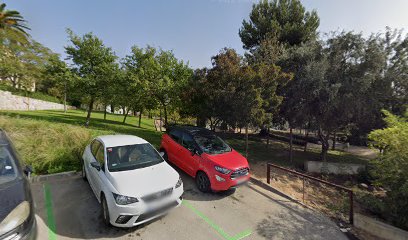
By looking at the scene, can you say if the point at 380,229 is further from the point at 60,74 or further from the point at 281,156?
the point at 60,74

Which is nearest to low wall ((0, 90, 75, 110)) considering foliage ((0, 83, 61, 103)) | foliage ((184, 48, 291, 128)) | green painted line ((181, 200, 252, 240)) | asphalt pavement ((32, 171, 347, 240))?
foliage ((0, 83, 61, 103))

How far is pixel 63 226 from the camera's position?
146 inches

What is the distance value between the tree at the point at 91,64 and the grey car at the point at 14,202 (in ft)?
29.5

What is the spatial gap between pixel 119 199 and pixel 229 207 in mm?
2822

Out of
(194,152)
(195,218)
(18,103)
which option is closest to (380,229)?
(195,218)

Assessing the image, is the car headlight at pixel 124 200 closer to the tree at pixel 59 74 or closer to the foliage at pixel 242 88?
the foliage at pixel 242 88

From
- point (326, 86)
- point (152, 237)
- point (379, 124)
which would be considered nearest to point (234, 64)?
point (326, 86)

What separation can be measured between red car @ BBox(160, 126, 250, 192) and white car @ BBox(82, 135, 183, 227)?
1280 mm

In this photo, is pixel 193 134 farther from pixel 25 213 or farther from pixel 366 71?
pixel 366 71

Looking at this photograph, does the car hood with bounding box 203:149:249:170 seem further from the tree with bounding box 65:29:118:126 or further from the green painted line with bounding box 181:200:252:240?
the tree with bounding box 65:29:118:126

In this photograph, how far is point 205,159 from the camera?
5.48m

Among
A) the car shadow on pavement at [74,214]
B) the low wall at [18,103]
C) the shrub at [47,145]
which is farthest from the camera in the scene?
the low wall at [18,103]

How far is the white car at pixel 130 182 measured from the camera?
3455 millimetres

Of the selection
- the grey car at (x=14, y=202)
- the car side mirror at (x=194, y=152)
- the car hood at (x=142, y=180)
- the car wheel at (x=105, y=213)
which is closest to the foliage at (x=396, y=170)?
the car side mirror at (x=194, y=152)
